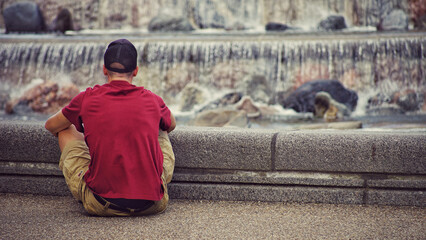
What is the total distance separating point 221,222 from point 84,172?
0.91m

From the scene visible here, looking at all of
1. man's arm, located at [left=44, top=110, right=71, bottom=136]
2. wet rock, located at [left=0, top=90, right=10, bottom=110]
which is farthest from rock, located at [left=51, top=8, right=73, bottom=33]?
man's arm, located at [left=44, top=110, right=71, bottom=136]

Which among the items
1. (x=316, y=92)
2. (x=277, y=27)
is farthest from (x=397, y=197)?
(x=277, y=27)

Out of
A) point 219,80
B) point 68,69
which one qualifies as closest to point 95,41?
point 68,69

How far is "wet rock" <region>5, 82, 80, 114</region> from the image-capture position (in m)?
9.62

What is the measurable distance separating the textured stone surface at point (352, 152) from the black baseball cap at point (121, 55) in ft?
3.65

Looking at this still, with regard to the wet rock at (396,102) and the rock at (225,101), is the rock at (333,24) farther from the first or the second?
the rock at (225,101)

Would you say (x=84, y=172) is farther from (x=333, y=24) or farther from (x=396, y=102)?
(x=333, y=24)

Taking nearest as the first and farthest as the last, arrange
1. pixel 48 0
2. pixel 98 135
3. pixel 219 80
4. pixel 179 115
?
pixel 98 135, pixel 179 115, pixel 219 80, pixel 48 0

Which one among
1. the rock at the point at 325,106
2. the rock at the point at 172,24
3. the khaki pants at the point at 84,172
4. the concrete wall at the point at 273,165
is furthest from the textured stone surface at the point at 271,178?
the rock at the point at 172,24

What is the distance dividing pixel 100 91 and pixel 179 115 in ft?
21.2

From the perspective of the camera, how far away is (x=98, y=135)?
9.96 feet

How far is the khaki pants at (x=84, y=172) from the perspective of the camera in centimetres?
312

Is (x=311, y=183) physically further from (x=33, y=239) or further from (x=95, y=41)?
(x=95, y=41)

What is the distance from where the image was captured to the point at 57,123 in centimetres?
331
